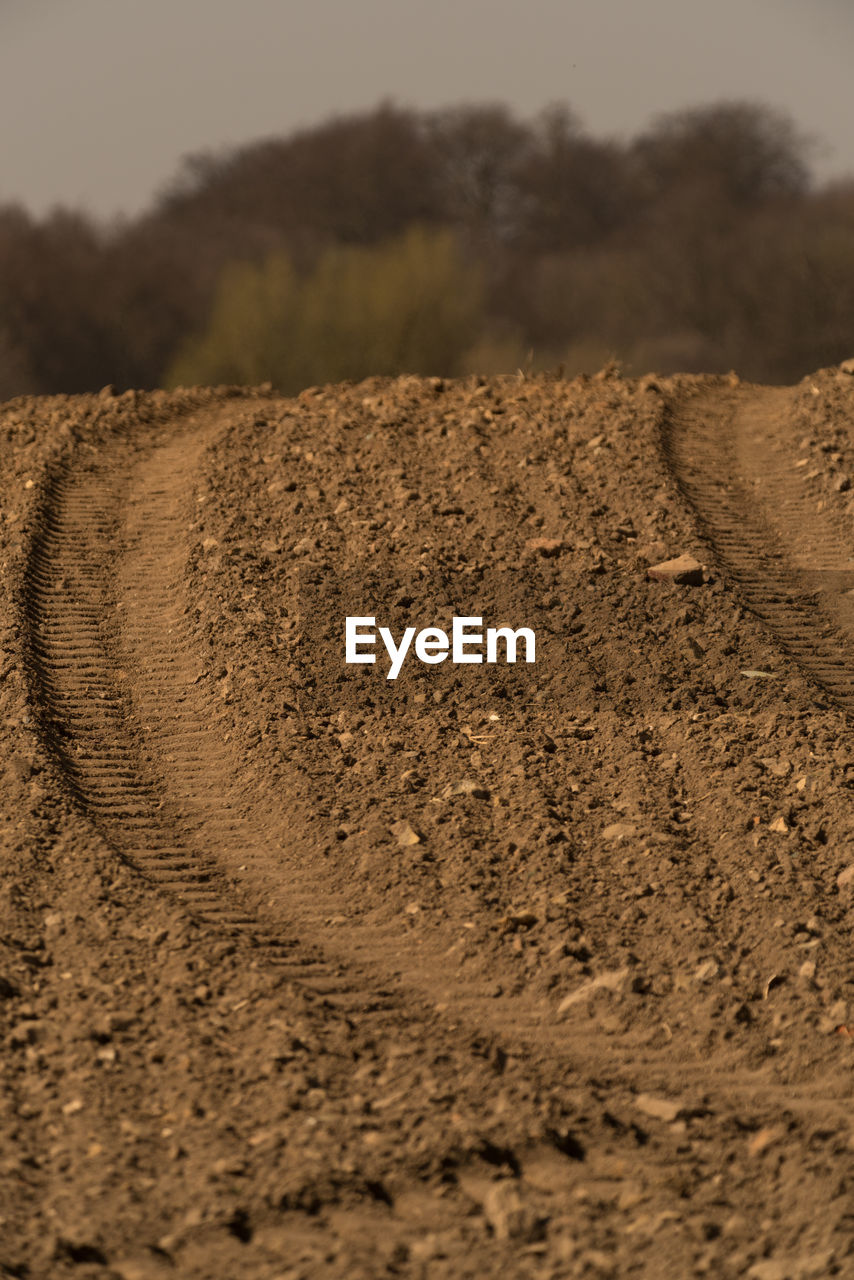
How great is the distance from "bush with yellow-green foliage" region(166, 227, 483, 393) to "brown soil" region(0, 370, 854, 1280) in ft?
22.3

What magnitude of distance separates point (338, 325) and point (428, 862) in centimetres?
1157

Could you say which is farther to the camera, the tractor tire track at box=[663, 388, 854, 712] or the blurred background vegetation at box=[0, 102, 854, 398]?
the blurred background vegetation at box=[0, 102, 854, 398]

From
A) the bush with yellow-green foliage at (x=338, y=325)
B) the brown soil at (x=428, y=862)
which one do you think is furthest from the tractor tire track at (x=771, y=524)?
the bush with yellow-green foliage at (x=338, y=325)

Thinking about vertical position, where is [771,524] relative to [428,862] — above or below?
above

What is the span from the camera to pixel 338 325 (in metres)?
15.0

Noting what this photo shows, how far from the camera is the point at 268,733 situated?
5148mm

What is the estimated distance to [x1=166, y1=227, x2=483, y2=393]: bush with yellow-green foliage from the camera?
14562 mm

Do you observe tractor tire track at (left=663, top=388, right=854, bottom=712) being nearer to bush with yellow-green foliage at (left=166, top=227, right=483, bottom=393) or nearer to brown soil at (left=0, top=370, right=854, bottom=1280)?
brown soil at (left=0, top=370, right=854, bottom=1280)

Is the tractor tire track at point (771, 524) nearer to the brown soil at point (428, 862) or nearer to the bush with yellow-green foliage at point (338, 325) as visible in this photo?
the brown soil at point (428, 862)

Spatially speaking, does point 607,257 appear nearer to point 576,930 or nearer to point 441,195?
point 441,195

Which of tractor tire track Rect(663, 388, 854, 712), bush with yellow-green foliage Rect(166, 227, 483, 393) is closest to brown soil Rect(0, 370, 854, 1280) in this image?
tractor tire track Rect(663, 388, 854, 712)

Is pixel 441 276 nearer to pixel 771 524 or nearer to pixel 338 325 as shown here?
pixel 338 325

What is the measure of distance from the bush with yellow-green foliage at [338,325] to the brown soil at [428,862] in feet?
22.3

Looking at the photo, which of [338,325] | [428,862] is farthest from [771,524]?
[338,325]
